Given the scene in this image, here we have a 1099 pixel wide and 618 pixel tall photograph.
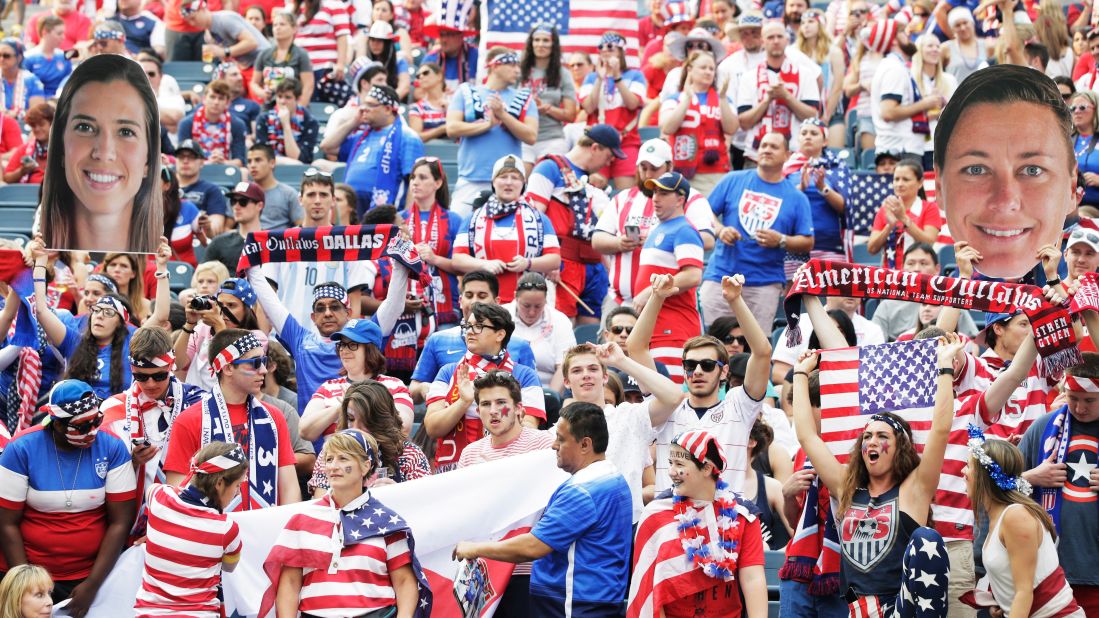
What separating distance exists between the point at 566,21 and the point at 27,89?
5.87m

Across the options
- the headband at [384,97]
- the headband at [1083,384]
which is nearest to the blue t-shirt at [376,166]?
the headband at [384,97]

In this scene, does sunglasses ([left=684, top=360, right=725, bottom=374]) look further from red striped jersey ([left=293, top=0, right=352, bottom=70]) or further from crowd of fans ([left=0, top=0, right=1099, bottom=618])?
red striped jersey ([left=293, top=0, right=352, bottom=70])

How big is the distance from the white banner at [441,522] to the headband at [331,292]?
2.27 m

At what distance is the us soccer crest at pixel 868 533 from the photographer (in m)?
7.53

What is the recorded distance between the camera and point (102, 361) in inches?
397

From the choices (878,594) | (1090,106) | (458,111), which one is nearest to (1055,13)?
(1090,106)

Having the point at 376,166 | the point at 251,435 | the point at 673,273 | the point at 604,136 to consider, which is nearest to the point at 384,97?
the point at 376,166

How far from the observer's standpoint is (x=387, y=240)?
34.6 ft

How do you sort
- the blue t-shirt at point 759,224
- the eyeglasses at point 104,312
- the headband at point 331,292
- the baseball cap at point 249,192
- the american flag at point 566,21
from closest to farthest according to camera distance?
the eyeglasses at point 104,312
the headband at point 331,292
the blue t-shirt at point 759,224
the baseball cap at point 249,192
the american flag at point 566,21

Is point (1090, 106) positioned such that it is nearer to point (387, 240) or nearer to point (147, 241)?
point (387, 240)

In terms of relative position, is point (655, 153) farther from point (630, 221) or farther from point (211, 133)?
point (211, 133)

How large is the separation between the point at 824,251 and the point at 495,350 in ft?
13.3

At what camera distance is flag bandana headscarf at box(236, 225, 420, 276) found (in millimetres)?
10555

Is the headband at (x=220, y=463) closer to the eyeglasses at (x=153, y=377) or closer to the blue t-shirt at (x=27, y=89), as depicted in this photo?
the eyeglasses at (x=153, y=377)
